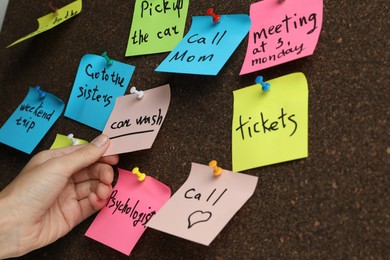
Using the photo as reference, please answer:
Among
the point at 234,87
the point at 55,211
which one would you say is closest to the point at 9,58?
the point at 55,211

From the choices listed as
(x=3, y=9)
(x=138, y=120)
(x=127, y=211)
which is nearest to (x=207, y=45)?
(x=138, y=120)

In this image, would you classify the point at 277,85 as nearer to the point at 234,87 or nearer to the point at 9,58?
the point at 234,87

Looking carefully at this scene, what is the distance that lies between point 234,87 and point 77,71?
346 millimetres

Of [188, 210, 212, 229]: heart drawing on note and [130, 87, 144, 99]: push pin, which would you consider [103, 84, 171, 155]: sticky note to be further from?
[188, 210, 212, 229]: heart drawing on note

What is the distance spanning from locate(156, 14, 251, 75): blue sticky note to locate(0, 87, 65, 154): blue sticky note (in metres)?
0.28

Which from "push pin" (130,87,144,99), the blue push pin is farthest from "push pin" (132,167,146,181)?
the blue push pin

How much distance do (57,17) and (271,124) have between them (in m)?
0.55

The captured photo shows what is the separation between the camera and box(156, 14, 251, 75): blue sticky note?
55 centimetres

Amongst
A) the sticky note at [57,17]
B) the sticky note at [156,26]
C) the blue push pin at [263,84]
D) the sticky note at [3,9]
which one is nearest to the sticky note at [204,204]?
the blue push pin at [263,84]

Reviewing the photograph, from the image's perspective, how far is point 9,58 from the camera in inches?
35.3

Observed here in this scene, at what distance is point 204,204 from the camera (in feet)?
1.65

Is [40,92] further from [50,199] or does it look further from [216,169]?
[216,169]

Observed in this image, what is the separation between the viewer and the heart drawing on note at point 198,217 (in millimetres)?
486

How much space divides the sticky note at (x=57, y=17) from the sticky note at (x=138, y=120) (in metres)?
0.27
